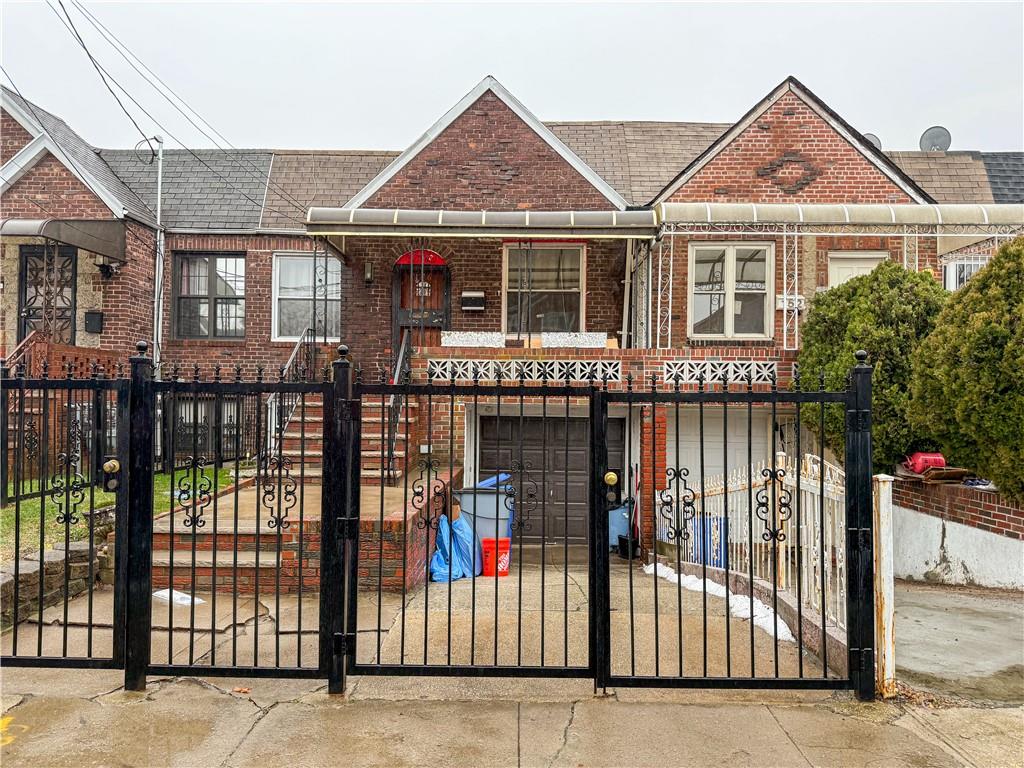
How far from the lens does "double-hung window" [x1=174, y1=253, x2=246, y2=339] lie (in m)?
13.9

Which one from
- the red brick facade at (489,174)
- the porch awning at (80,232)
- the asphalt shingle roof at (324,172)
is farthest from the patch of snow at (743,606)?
the porch awning at (80,232)

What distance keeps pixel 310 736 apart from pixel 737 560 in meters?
4.73

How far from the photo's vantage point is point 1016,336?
5.37 meters

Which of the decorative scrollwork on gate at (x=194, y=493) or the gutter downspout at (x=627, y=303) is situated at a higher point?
the gutter downspout at (x=627, y=303)

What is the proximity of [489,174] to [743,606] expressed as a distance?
9239mm

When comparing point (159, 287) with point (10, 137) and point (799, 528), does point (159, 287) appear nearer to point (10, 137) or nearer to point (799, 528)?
point (10, 137)

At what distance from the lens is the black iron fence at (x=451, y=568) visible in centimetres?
421

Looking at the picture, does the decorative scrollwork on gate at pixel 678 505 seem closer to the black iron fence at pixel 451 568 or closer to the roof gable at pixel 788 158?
the black iron fence at pixel 451 568

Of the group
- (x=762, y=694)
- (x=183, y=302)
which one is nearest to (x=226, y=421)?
(x=183, y=302)

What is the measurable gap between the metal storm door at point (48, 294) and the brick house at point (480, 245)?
42 millimetres

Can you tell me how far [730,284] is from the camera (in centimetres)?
1195

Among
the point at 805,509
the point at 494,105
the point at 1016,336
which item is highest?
the point at 494,105

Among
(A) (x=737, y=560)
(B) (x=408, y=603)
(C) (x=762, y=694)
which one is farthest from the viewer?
(A) (x=737, y=560)

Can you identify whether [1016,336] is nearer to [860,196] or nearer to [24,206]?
[860,196]
